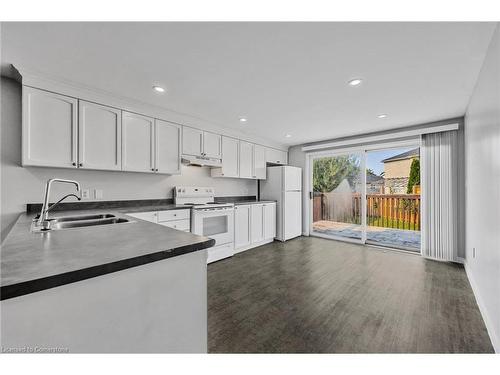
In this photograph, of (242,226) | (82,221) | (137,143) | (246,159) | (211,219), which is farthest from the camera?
(246,159)

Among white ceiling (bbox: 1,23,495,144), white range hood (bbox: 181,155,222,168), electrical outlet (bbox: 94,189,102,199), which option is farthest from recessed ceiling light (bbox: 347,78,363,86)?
electrical outlet (bbox: 94,189,102,199)

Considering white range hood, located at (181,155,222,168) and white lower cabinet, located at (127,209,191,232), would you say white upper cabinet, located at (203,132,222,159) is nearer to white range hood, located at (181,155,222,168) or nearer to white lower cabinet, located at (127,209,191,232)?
white range hood, located at (181,155,222,168)

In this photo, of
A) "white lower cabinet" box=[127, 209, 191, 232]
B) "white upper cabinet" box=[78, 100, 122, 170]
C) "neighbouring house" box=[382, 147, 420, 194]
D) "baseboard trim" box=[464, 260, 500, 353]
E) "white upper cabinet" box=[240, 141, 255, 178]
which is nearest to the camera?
"baseboard trim" box=[464, 260, 500, 353]

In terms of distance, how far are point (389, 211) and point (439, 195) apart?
3.81 ft

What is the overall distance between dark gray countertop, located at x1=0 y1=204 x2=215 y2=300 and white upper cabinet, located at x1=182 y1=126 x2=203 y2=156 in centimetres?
228

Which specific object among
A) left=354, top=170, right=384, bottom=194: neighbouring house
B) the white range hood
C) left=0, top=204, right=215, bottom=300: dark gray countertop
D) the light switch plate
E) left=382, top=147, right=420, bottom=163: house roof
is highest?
left=382, top=147, right=420, bottom=163: house roof

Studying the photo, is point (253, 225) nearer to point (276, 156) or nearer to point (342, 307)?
point (276, 156)

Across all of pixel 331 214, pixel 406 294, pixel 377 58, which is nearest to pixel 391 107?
pixel 377 58

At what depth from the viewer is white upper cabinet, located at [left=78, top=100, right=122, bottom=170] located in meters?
2.41

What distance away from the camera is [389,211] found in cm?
453

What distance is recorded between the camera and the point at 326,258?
3486mm

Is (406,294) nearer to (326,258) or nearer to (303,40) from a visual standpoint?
(326,258)

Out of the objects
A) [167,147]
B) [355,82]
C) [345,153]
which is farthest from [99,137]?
[345,153]

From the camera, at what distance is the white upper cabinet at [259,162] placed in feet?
15.0
